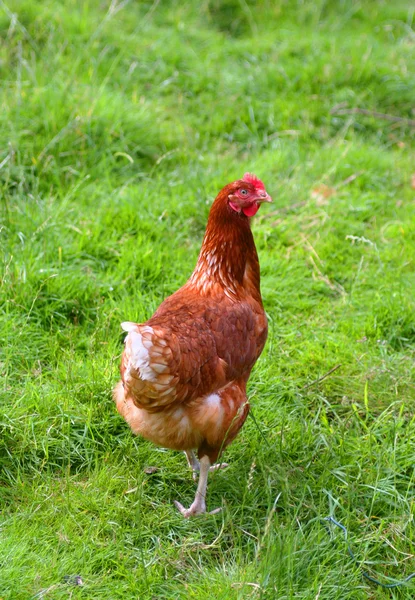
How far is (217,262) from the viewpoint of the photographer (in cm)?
346

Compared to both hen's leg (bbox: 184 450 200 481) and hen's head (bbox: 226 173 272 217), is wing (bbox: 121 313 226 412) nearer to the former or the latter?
hen's leg (bbox: 184 450 200 481)

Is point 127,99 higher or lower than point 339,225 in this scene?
higher

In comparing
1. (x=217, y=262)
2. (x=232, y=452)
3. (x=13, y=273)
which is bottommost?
(x=232, y=452)

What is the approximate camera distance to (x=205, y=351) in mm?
3064

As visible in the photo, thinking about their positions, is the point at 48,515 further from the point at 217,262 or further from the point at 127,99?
the point at 127,99

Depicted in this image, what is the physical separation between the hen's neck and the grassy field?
0.68 metres

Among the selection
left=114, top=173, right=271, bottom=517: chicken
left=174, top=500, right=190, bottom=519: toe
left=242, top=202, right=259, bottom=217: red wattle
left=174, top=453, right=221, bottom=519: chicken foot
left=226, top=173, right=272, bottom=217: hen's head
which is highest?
left=226, top=173, right=272, bottom=217: hen's head

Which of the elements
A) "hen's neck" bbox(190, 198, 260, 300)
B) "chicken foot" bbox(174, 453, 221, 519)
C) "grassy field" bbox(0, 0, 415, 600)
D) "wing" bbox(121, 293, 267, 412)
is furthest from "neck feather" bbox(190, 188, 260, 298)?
"chicken foot" bbox(174, 453, 221, 519)

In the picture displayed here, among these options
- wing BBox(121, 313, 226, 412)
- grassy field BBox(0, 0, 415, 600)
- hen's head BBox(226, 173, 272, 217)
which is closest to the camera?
wing BBox(121, 313, 226, 412)

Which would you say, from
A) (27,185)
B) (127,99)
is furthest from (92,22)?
(27,185)

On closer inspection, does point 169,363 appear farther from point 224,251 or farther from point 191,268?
point 191,268

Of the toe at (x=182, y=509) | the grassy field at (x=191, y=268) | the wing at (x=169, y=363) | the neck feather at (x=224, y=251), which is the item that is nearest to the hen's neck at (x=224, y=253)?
the neck feather at (x=224, y=251)

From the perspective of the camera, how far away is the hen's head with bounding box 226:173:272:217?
11.2 ft

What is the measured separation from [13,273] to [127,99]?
7.92ft
